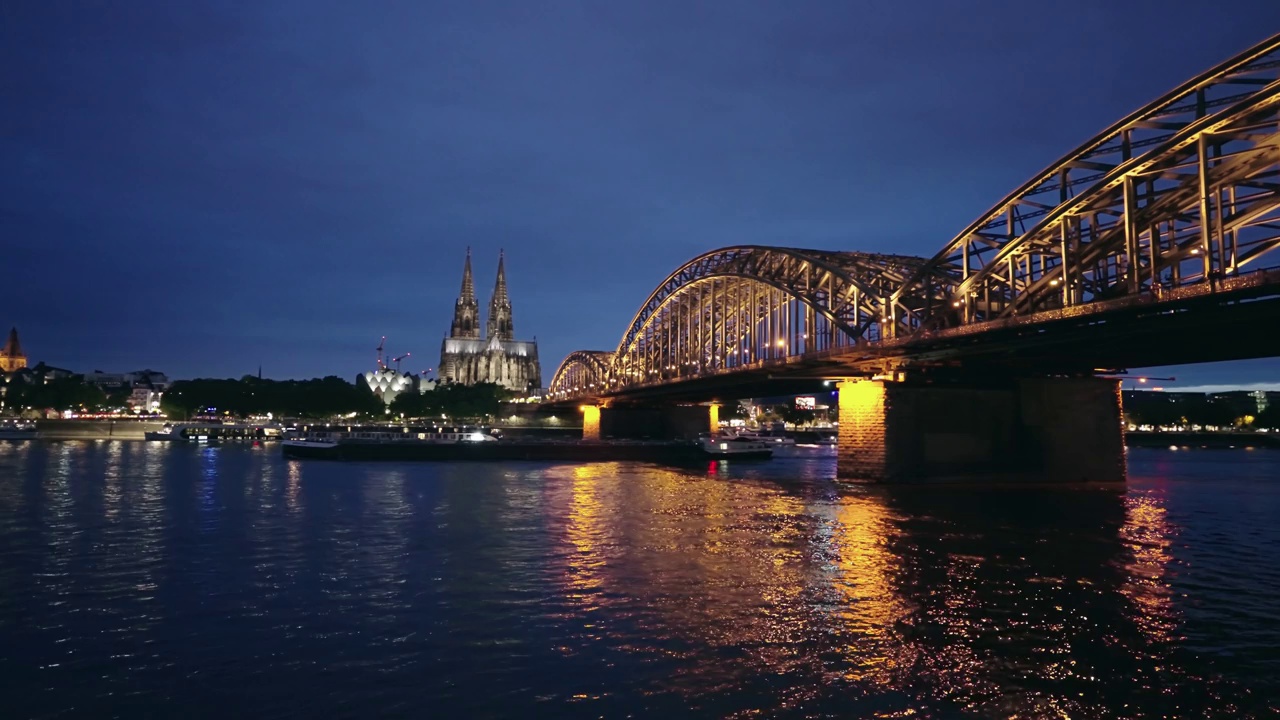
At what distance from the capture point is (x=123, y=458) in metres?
91.5

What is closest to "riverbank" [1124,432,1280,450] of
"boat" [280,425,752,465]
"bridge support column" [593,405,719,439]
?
"bridge support column" [593,405,719,439]

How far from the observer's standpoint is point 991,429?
60156 mm

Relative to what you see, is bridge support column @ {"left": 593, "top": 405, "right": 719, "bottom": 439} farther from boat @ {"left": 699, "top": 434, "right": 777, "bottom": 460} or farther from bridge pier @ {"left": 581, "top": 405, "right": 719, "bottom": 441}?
boat @ {"left": 699, "top": 434, "right": 777, "bottom": 460}

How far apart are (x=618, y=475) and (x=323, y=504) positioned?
103 feet

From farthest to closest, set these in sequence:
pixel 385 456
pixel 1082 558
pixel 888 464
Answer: pixel 385 456 < pixel 888 464 < pixel 1082 558

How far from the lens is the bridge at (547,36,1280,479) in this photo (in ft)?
122

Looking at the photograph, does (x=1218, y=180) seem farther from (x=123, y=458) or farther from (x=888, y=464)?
(x=123, y=458)

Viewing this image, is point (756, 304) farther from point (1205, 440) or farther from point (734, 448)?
point (1205, 440)

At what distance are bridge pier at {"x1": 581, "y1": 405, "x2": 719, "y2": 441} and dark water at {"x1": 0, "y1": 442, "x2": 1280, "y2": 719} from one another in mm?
82145

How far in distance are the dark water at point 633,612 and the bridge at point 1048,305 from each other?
9796 mm

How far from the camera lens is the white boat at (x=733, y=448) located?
103 m

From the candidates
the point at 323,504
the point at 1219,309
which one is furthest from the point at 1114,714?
the point at 323,504

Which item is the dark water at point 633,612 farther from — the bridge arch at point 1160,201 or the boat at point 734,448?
the boat at point 734,448

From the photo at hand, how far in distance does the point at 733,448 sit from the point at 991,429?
47.5m
